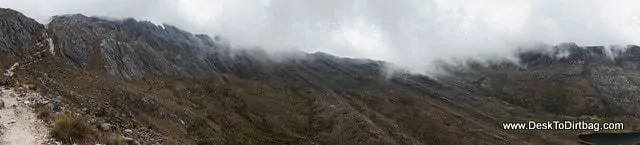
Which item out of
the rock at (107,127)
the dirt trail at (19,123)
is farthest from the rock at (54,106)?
the rock at (107,127)

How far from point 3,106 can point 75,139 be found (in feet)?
38.4

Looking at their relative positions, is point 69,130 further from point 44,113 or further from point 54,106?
point 54,106

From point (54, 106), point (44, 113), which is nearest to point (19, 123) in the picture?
point (44, 113)

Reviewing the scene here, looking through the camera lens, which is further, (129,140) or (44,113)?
(44,113)

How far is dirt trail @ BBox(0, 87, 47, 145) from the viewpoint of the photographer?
36562mm

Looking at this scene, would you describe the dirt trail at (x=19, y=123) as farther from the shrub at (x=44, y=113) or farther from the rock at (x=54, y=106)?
the rock at (x=54, y=106)

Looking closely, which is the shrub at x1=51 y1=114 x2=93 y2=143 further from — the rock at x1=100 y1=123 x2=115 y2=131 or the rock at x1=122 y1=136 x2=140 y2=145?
the rock at x1=100 y1=123 x2=115 y2=131

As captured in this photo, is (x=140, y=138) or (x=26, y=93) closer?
(x=140, y=138)

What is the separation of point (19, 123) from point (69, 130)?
5.75 meters

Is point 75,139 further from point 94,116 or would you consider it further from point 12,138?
point 94,116

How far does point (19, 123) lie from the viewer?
132 ft

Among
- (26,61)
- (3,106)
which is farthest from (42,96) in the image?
(26,61)

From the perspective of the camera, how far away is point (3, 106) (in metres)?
44.3

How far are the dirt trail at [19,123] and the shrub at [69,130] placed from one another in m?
0.93
